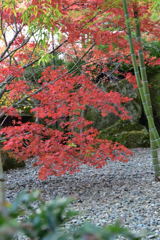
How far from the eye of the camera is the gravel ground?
328 cm

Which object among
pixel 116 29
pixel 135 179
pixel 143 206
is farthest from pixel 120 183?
pixel 116 29

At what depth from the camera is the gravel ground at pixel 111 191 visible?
328 centimetres

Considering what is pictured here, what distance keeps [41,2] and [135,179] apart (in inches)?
138

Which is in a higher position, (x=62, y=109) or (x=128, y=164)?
(x=62, y=109)

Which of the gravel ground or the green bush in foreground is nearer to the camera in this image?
the green bush in foreground

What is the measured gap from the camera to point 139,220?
3.16 m

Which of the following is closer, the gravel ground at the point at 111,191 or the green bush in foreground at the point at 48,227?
the green bush in foreground at the point at 48,227

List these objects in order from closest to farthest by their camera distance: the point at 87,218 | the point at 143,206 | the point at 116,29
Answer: the point at 87,218 → the point at 143,206 → the point at 116,29

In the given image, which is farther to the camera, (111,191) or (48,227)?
(111,191)

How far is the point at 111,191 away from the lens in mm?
4500

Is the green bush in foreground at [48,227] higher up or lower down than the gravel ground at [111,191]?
higher up

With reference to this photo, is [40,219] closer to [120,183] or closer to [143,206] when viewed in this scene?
[143,206]

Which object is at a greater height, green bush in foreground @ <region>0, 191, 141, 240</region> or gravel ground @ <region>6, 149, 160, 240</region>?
green bush in foreground @ <region>0, 191, 141, 240</region>

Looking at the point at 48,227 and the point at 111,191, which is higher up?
the point at 48,227
